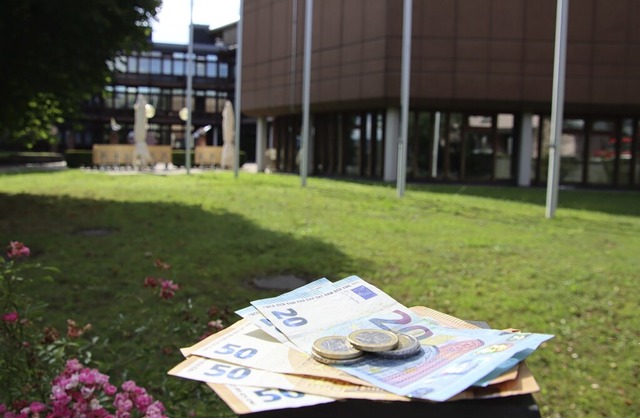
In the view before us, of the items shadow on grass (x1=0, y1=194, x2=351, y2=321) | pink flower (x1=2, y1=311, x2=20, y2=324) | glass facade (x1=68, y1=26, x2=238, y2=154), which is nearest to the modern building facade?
shadow on grass (x1=0, y1=194, x2=351, y2=321)

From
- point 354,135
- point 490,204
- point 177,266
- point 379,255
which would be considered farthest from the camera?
point 354,135

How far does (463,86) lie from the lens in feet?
77.9

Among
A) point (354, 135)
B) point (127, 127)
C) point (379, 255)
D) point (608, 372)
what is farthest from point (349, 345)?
point (127, 127)

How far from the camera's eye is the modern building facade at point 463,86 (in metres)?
23.3

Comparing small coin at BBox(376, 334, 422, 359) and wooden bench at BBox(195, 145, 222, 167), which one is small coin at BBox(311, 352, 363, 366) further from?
wooden bench at BBox(195, 145, 222, 167)

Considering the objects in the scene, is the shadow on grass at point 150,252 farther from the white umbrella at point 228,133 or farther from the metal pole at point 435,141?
the white umbrella at point 228,133

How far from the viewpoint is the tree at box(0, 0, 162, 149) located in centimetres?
1099

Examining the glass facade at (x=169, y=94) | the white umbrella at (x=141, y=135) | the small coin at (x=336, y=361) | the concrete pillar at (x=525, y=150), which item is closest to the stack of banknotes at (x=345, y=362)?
the small coin at (x=336, y=361)

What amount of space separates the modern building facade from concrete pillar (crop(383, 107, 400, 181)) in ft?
0.13

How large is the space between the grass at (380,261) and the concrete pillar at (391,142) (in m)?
11.7

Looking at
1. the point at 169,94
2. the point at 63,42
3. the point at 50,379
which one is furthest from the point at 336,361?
the point at 169,94

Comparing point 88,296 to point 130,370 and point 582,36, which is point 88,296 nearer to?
point 130,370

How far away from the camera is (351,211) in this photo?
12305 mm

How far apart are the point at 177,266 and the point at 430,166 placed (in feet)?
64.5
